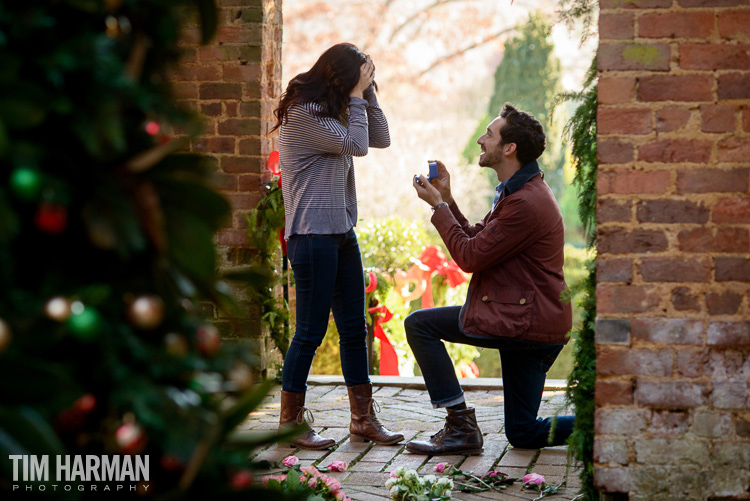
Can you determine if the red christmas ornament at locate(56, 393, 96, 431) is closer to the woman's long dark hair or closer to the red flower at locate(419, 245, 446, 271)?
the woman's long dark hair

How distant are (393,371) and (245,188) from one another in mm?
1868

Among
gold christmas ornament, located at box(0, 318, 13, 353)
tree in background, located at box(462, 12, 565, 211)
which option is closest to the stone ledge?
gold christmas ornament, located at box(0, 318, 13, 353)

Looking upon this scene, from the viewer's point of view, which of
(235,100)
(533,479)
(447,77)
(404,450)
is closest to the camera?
(533,479)

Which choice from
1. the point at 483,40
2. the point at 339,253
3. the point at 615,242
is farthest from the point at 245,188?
the point at 483,40

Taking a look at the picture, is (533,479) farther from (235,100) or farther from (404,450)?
(235,100)

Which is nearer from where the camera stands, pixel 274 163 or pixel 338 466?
pixel 338 466

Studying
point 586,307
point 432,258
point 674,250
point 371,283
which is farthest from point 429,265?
point 674,250

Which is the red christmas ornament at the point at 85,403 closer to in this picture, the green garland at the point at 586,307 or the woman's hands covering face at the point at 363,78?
the green garland at the point at 586,307

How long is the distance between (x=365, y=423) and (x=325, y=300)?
639mm

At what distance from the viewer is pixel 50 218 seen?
1020mm

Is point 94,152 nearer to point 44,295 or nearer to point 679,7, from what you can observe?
point 44,295

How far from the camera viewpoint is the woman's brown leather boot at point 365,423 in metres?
3.96

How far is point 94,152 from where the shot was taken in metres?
1.02

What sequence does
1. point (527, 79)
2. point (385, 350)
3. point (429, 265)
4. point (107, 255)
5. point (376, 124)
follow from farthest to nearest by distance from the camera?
point (527, 79) < point (429, 265) < point (385, 350) < point (376, 124) < point (107, 255)
